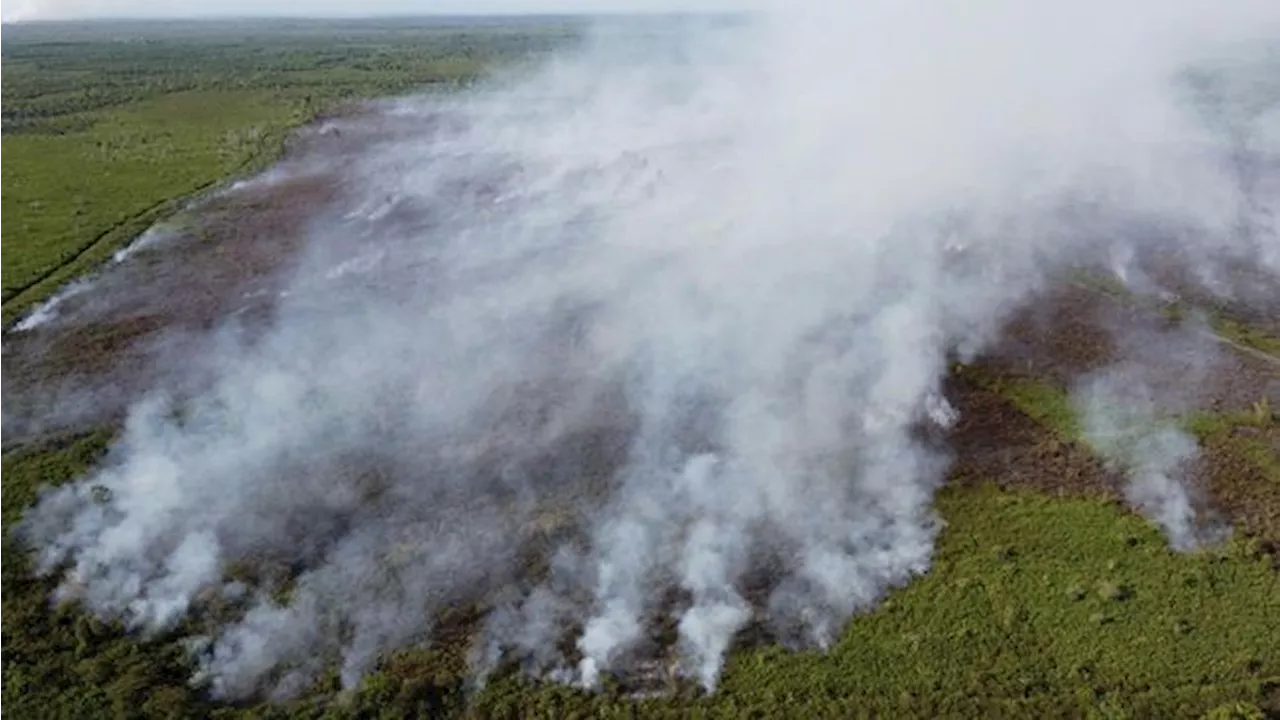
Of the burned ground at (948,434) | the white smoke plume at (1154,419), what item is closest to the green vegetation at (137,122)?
the burned ground at (948,434)

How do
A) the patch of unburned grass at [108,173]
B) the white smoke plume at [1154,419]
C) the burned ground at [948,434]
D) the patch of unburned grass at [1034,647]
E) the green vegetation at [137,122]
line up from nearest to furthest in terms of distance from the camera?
the patch of unburned grass at [1034,647] → the burned ground at [948,434] → the white smoke plume at [1154,419] → the patch of unburned grass at [108,173] → the green vegetation at [137,122]

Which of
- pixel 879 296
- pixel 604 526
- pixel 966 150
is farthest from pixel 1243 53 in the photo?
pixel 604 526

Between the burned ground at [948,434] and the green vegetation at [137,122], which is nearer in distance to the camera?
the burned ground at [948,434]

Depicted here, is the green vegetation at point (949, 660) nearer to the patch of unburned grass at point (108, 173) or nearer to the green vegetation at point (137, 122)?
the green vegetation at point (137, 122)

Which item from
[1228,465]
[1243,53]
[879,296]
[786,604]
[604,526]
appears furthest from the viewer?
[1243,53]

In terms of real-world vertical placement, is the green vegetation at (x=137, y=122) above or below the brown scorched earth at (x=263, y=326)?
above

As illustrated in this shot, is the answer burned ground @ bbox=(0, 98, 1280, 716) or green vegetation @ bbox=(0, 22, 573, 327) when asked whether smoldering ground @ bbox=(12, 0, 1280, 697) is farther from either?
green vegetation @ bbox=(0, 22, 573, 327)

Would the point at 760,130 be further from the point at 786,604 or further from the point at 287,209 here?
the point at 786,604

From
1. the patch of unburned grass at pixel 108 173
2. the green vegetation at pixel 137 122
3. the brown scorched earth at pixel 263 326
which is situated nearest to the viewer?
the brown scorched earth at pixel 263 326
